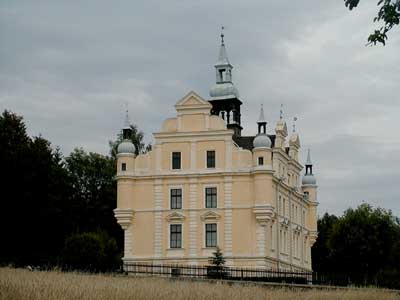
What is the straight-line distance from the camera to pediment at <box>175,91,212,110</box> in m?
63.5

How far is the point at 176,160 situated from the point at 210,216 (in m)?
4.92

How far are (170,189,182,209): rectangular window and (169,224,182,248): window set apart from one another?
142 cm

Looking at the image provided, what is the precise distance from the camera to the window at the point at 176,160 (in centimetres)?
6419

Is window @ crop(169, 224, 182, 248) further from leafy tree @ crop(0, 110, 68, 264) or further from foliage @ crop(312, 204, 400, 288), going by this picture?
foliage @ crop(312, 204, 400, 288)

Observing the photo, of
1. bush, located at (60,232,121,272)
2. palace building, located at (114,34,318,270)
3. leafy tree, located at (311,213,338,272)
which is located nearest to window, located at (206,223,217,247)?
palace building, located at (114,34,318,270)

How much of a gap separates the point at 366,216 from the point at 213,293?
54.0m

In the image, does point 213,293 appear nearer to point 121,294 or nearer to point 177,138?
point 121,294

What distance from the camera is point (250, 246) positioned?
61.9m

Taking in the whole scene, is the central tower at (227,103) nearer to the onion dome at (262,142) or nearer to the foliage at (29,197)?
the onion dome at (262,142)

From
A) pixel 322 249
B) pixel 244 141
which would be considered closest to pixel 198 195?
pixel 244 141

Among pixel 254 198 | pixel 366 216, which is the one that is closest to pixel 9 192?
pixel 254 198

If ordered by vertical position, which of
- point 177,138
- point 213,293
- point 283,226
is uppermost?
point 177,138

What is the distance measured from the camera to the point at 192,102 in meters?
63.7

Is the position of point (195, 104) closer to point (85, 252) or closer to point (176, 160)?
point (176, 160)
